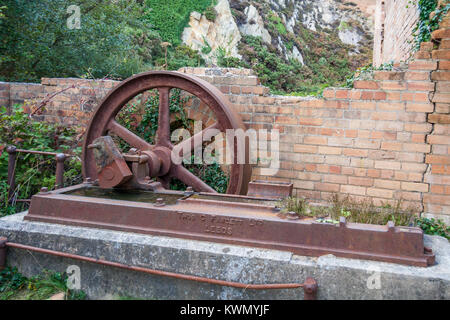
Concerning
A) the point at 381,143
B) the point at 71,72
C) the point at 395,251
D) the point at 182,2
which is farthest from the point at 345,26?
the point at 395,251

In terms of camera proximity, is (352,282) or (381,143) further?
(381,143)

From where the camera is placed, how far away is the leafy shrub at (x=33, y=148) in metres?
4.24

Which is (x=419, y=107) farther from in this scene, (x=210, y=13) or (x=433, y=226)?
(x=210, y=13)

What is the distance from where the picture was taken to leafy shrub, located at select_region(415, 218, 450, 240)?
3.57m

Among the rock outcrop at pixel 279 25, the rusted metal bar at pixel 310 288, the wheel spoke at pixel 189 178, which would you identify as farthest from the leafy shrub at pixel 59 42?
the rusted metal bar at pixel 310 288

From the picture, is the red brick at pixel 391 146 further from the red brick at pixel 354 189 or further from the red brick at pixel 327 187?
the red brick at pixel 327 187

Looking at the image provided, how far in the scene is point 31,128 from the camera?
482 cm

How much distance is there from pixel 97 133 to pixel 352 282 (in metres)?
2.92

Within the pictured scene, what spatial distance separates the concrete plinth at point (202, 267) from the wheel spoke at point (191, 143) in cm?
143

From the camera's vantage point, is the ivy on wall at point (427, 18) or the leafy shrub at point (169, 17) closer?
the ivy on wall at point (427, 18)

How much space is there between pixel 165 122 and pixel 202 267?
194cm

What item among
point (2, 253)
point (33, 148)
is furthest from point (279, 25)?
point (2, 253)
